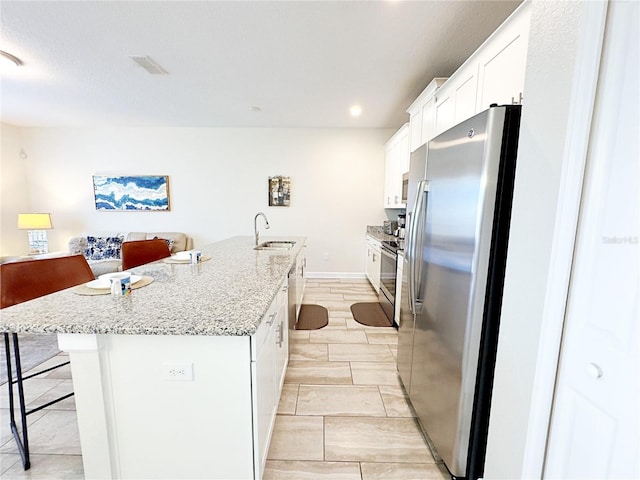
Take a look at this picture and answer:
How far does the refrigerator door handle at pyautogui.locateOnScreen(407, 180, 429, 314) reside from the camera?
155cm

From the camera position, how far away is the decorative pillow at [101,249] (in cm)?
458

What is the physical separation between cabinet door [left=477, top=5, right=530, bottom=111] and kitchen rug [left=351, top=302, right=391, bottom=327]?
2.30 metres

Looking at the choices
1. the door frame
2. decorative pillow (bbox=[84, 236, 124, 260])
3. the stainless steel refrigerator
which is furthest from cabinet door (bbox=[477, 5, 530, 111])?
decorative pillow (bbox=[84, 236, 124, 260])

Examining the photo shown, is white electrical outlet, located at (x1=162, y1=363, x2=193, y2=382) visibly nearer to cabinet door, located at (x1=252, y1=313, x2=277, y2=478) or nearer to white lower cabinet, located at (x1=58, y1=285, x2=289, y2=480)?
white lower cabinet, located at (x1=58, y1=285, x2=289, y2=480)

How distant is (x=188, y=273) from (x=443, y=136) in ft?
5.46

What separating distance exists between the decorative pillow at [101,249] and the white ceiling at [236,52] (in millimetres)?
2059

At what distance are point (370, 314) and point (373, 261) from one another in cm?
107

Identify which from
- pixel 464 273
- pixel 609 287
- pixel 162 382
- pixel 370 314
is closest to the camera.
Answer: pixel 609 287

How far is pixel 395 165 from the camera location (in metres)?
4.07

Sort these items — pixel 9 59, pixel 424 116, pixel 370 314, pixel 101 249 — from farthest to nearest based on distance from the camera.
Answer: pixel 101 249
pixel 370 314
pixel 424 116
pixel 9 59

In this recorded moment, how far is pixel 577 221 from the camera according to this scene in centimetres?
80

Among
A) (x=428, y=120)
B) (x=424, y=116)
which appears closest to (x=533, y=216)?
(x=428, y=120)

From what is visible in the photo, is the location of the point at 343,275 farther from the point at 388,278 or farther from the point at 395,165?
the point at 395,165

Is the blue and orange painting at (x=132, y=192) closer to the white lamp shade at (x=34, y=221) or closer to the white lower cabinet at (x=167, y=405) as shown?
the white lamp shade at (x=34, y=221)
